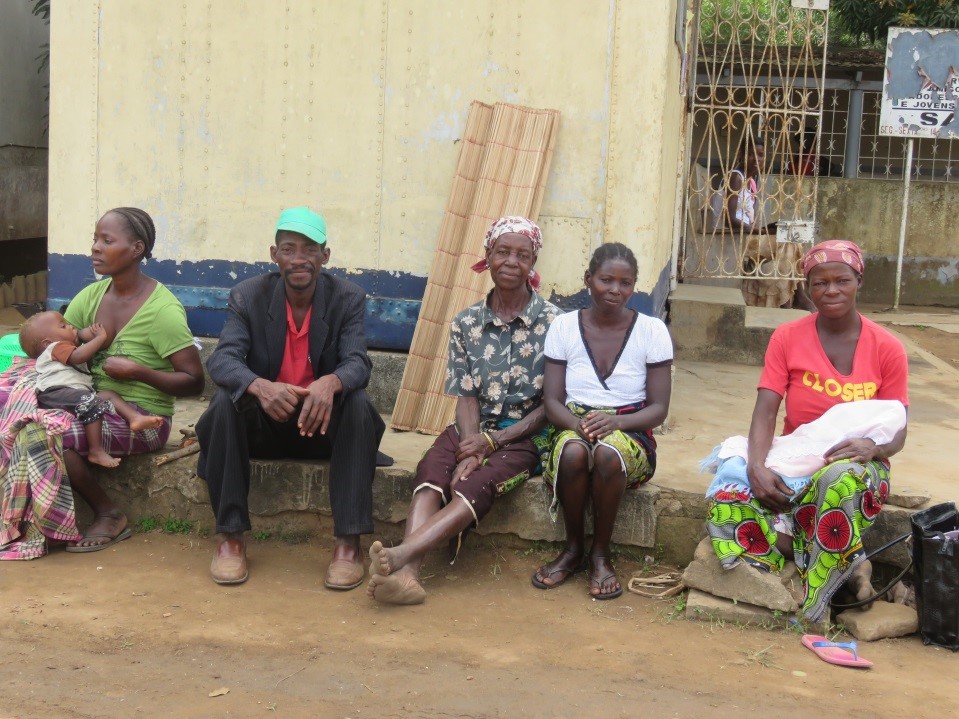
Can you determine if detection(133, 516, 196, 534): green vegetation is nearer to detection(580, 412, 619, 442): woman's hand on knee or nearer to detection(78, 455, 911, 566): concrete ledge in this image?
detection(78, 455, 911, 566): concrete ledge

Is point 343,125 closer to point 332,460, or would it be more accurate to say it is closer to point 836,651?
point 332,460

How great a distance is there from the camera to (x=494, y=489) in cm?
409

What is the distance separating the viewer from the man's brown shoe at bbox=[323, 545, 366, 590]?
4086 millimetres

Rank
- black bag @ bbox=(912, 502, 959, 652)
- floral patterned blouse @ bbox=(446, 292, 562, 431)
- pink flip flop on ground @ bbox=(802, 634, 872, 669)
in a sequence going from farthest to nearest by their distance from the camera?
floral patterned blouse @ bbox=(446, 292, 562, 431) → black bag @ bbox=(912, 502, 959, 652) → pink flip flop on ground @ bbox=(802, 634, 872, 669)

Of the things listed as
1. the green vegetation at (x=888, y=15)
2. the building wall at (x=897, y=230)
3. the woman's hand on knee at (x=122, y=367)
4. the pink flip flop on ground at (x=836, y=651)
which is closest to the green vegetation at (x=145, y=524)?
the woman's hand on knee at (x=122, y=367)

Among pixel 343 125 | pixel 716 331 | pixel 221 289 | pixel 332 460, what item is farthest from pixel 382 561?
pixel 716 331

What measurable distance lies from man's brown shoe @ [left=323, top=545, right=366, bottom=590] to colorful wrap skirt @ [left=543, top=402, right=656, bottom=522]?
790mm

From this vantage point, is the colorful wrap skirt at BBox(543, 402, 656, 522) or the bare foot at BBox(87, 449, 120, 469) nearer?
the colorful wrap skirt at BBox(543, 402, 656, 522)

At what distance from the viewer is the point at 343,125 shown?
542 cm

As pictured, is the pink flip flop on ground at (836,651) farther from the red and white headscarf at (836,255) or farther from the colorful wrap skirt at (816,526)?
the red and white headscarf at (836,255)

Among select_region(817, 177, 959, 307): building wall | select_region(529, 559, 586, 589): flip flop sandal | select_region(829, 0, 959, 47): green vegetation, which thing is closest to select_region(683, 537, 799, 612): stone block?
select_region(529, 559, 586, 589): flip flop sandal

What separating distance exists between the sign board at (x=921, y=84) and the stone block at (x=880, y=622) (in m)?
8.74

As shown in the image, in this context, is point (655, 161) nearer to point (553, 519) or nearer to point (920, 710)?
point (553, 519)

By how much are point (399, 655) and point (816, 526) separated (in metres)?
1.51
